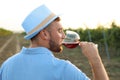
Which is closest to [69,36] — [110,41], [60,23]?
[60,23]

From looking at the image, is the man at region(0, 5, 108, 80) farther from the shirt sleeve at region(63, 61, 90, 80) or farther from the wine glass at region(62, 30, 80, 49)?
the wine glass at region(62, 30, 80, 49)

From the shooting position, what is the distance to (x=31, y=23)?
2.15 m

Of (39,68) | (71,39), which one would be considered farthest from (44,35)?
(71,39)

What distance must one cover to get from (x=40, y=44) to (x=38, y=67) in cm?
14

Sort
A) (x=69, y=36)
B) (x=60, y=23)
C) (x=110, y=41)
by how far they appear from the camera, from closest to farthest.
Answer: (x=60, y=23) → (x=69, y=36) → (x=110, y=41)

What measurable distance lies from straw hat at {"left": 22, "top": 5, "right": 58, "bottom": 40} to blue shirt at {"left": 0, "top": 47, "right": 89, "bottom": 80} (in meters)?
0.10

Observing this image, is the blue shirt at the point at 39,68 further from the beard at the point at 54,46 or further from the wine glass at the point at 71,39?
the wine glass at the point at 71,39

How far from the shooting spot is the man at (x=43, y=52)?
6.79 feet

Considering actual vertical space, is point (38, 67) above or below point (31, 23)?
below

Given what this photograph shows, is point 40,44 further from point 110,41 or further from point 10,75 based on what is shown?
point 110,41

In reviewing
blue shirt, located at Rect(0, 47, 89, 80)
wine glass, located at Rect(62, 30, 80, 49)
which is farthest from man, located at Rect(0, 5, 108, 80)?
wine glass, located at Rect(62, 30, 80, 49)

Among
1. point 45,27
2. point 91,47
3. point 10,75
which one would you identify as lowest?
point 10,75

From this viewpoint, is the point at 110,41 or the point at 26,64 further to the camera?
the point at 110,41

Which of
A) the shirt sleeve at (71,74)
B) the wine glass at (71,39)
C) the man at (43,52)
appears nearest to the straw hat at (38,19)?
the man at (43,52)
